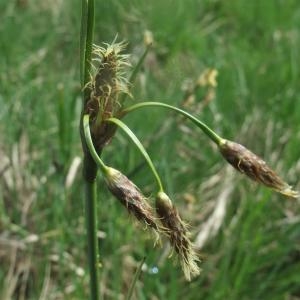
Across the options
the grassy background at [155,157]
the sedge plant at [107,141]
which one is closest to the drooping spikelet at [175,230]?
the sedge plant at [107,141]

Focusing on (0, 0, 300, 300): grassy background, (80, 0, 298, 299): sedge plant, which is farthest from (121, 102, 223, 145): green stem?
(0, 0, 300, 300): grassy background

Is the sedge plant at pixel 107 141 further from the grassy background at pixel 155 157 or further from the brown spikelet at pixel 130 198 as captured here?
the grassy background at pixel 155 157

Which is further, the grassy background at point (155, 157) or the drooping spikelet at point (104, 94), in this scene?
the grassy background at point (155, 157)

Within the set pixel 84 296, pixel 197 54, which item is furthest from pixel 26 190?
pixel 197 54

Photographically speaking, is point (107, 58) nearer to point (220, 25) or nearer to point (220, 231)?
point (220, 231)

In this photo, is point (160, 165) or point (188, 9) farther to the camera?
point (188, 9)

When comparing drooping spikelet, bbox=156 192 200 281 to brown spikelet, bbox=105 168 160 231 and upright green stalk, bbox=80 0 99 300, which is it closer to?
brown spikelet, bbox=105 168 160 231

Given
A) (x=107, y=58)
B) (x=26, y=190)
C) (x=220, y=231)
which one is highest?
(x=107, y=58)
